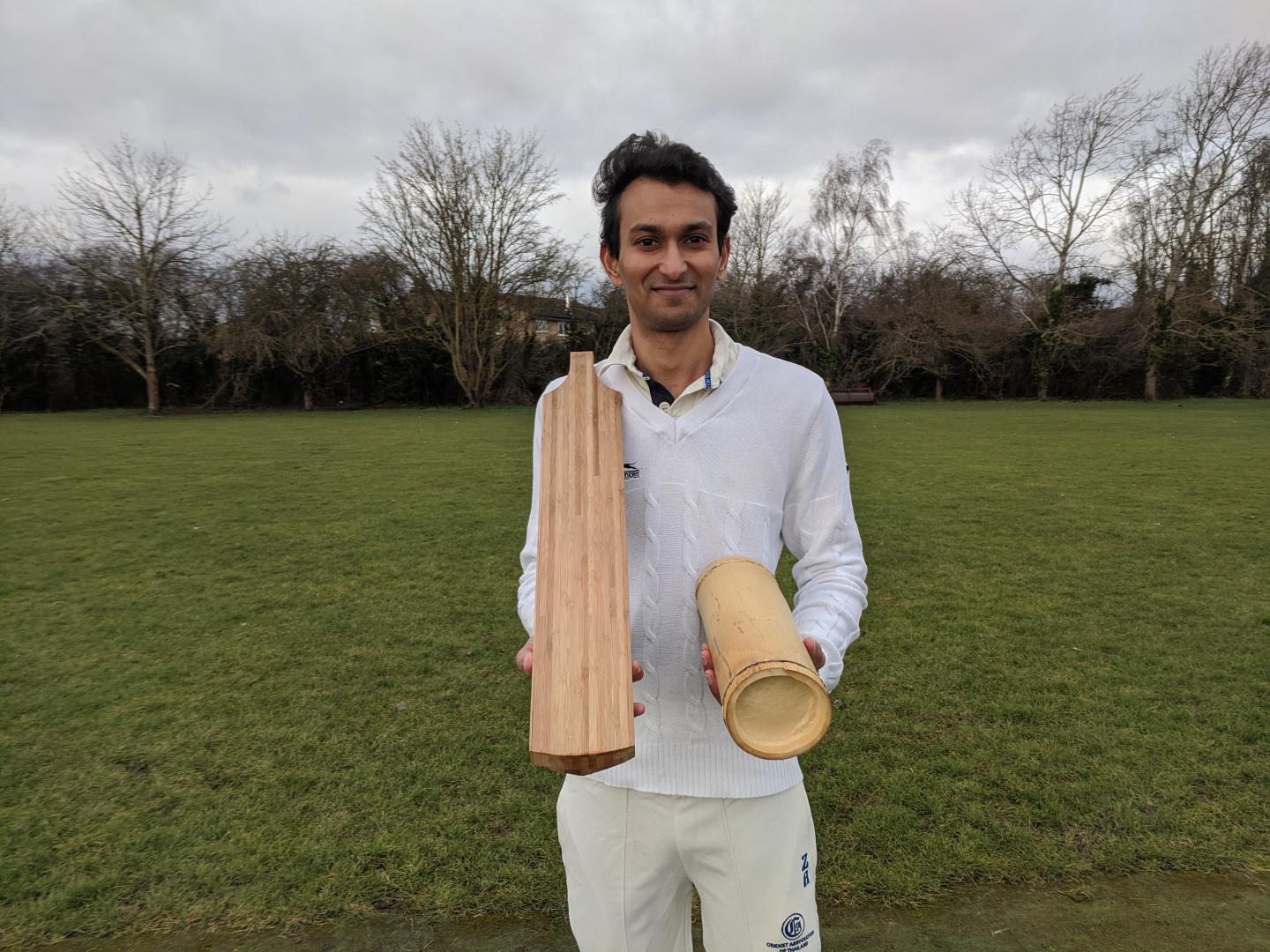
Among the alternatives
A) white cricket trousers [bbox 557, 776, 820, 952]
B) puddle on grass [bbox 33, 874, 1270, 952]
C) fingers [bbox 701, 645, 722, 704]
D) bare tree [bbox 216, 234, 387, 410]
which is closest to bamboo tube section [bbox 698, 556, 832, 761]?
fingers [bbox 701, 645, 722, 704]

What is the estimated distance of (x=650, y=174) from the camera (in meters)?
1.59

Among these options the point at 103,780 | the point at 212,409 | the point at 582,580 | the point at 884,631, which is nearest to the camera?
the point at 582,580

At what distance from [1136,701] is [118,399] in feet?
133

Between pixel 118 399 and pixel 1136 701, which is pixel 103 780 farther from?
pixel 118 399

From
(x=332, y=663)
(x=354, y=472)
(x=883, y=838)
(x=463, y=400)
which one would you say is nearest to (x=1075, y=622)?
(x=883, y=838)

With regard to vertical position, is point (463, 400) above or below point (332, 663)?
above

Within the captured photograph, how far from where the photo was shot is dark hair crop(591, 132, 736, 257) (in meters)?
1.58

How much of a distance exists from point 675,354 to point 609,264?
0.31 m

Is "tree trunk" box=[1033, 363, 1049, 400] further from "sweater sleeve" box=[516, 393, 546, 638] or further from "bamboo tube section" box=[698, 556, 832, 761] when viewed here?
"bamboo tube section" box=[698, 556, 832, 761]

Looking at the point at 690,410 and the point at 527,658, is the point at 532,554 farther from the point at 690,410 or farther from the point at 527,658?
the point at 690,410

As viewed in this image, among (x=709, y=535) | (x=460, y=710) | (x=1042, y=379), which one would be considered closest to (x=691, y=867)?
(x=709, y=535)

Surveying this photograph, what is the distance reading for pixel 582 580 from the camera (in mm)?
1280

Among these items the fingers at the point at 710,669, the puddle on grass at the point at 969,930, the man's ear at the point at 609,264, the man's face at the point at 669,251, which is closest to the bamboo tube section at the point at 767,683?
the fingers at the point at 710,669

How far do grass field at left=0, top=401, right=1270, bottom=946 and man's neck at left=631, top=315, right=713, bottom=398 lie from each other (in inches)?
92.3
